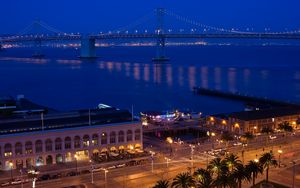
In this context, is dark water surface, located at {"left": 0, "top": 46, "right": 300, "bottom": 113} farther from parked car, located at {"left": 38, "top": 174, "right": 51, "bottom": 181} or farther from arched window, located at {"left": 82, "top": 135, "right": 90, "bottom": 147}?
parked car, located at {"left": 38, "top": 174, "right": 51, "bottom": 181}

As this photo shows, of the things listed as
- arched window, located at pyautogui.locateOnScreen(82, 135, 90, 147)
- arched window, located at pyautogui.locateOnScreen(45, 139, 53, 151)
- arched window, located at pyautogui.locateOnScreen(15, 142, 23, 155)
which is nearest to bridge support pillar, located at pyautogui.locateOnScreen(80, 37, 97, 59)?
arched window, located at pyautogui.locateOnScreen(82, 135, 90, 147)

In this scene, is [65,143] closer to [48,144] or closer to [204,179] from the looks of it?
[48,144]

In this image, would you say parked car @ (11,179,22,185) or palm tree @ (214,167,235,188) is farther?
parked car @ (11,179,22,185)

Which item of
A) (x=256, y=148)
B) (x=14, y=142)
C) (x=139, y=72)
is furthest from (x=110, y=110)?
(x=139, y=72)

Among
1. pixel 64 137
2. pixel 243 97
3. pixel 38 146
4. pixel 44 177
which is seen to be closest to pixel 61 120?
pixel 64 137

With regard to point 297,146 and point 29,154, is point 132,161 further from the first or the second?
point 297,146
